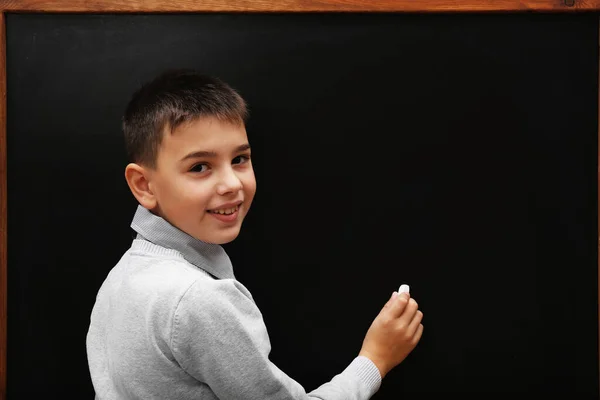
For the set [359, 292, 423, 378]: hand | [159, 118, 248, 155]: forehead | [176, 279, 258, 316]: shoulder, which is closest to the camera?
[176, 279, 258, 316]: shoulder

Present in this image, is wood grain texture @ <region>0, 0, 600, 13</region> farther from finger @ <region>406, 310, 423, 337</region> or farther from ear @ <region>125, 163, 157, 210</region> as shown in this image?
finger @ <region>406, 310, 423, 337</region>

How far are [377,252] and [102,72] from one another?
73 centimetres

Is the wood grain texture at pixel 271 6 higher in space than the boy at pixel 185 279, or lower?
higher

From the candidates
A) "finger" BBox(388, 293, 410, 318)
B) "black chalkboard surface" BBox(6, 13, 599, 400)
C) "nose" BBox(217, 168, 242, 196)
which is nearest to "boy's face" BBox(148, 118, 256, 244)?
"nose" BBox(217, 168, 242, 196)

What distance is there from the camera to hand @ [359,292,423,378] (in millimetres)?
1348

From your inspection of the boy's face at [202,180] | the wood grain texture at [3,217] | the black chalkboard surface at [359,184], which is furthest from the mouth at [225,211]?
the wood grain texture at [3,217]

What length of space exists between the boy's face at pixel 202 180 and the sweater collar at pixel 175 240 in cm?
2

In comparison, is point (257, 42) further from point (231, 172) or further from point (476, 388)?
point (476, 388)

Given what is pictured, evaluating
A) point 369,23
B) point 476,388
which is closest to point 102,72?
point 369,23

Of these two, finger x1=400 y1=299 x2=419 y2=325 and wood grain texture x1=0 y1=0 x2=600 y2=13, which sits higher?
wood grain texture x1=0 y1=0 x2=600 y2=13

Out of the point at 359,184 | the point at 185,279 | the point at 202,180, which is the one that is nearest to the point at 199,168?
the point at 202,180

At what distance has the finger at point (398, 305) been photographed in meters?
1.39

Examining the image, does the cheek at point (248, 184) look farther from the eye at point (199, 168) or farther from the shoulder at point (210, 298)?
the shoulder at point (210, 298)

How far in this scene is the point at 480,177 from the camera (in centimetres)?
145
